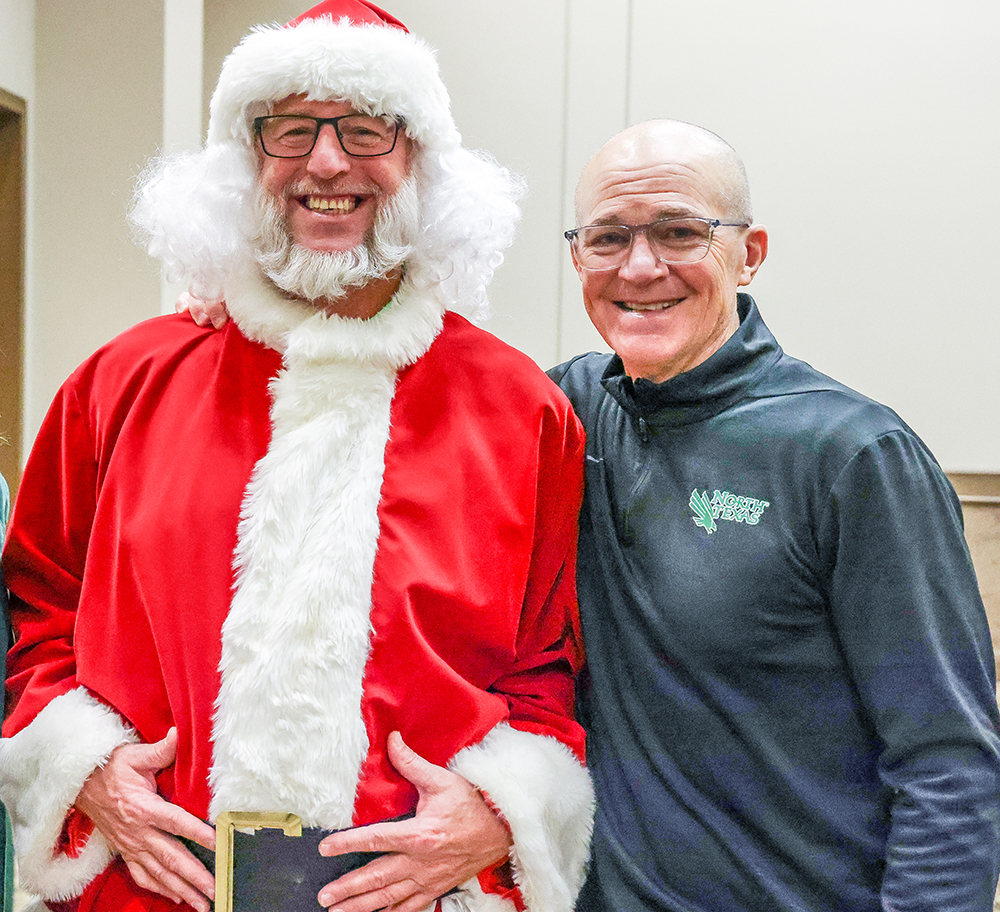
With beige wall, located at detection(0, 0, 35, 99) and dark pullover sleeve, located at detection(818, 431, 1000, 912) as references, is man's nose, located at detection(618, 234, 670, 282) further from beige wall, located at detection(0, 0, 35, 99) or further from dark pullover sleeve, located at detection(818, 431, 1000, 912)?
beige wall, located at detection(0, 0, 35, 99)

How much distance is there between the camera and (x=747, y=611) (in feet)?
4.35

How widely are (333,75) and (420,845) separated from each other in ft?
3.83

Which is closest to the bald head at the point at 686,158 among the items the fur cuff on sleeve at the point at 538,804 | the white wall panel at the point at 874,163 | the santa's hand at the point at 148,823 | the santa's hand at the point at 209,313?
the santa's hand at the point at 209,313

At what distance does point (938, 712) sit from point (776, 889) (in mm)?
346

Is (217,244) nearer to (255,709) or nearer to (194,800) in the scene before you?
(255,709)

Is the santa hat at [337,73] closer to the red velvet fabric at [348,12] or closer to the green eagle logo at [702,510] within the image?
the red velvet fabric at [348,12]

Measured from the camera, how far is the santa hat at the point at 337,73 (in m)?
1.45

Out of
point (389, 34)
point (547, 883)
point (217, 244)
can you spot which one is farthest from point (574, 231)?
point (547, 883)

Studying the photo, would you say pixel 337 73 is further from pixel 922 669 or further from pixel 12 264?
pixel 12 264

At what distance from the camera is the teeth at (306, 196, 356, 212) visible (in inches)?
58.4

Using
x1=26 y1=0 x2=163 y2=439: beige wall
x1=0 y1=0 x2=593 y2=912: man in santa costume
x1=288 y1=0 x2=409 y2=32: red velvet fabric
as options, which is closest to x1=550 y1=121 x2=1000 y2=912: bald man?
x1=0 y1=0 x2=593 y2=912: man in santa costume

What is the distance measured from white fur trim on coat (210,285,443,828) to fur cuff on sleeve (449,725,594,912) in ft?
0.62

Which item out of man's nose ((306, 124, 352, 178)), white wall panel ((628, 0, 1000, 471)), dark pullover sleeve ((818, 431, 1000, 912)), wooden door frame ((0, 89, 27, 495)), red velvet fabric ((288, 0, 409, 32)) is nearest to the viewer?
dark pullover sleeve ((818, 431, 1000, 912))

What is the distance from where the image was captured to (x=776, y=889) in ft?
4.25
